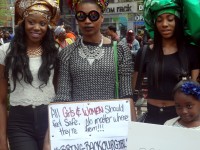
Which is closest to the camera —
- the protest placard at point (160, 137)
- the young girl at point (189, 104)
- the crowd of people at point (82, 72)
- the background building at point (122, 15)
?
the protest placard at point (160, 137)

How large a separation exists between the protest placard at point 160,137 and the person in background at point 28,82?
31.1 inches

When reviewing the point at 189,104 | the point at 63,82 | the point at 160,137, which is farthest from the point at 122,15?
the point at 160,137

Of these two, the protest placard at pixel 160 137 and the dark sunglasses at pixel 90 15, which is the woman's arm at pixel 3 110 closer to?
the dark sunglasses at pixel 90 15

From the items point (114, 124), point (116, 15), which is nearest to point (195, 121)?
point (114, 124)

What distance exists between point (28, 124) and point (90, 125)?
0.51 meters

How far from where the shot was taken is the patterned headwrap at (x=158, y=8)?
10.9 feet

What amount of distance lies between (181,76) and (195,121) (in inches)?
15.6

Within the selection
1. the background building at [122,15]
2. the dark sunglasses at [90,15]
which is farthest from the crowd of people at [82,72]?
the background building at [122,15]

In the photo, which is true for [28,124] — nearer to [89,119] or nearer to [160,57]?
[89,119]

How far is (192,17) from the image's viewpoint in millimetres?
3340

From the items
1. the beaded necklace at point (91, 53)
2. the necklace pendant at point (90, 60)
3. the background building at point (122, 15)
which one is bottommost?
the background building at point (122, 15)

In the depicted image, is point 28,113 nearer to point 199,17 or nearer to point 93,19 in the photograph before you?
point 93,19

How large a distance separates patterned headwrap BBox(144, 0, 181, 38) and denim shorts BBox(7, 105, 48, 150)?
1.20 m

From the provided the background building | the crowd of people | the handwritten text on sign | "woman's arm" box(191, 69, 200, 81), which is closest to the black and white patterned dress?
the crowd of people
